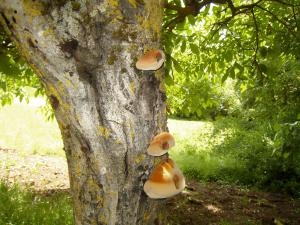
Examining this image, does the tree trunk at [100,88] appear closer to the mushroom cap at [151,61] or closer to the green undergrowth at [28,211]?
the mushroom cap at [151,61]

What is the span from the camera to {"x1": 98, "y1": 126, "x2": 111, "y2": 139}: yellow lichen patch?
1464 mm

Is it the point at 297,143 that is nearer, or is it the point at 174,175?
the point at 174,175

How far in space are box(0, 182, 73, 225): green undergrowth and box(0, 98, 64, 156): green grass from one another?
164 inches

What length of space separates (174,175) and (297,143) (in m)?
5.47

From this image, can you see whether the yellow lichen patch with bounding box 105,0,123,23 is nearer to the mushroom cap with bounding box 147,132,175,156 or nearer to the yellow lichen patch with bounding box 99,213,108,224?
the mushroom cap with bounding box 147,132,175,156

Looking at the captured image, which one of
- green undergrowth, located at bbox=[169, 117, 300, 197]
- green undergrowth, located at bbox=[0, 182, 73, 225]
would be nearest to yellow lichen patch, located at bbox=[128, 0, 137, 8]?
green undergrowth, located at bbox=[0, 182, 73, 225]

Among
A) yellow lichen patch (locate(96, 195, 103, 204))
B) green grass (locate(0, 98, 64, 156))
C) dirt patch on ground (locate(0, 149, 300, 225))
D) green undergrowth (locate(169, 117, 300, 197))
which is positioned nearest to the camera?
yellow lichen patch (locate(96, 195, 103, 204))

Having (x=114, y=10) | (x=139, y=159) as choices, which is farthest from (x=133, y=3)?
(x=139, y=159)

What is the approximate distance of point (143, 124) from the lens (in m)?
1.49

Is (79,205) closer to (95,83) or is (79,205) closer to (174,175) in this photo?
(174,175)

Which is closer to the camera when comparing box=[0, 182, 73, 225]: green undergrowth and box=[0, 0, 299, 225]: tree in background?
box=[0, 0, 299, 225]: tree in background

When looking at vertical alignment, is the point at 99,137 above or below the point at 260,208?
above

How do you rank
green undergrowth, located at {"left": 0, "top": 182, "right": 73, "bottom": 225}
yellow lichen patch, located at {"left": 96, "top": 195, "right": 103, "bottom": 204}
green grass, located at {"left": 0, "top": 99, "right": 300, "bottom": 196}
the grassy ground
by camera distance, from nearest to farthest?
yellow lichen patch, located at {"left": 96, "top": 195, "right": 103, "bottom": 204} < green undergrowth, located at {"left": 0, "top": 182, "right": 73, "bottom": 225} < the grassy ground < green grass, located at {"left": 0, "top": 99, "right": 300, "bottom": 196}

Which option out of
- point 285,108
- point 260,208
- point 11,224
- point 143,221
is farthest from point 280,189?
point 143,221
